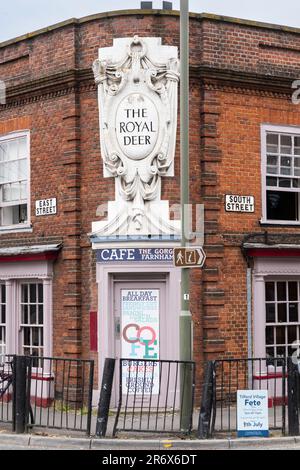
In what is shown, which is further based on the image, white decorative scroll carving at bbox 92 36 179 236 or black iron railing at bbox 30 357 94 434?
white decorative scroll carving at bbox 92 36 179 236

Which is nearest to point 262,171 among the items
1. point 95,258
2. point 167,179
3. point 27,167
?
point 167,179

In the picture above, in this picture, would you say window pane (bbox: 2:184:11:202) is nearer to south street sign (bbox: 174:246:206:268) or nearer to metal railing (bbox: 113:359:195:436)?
metal railing (bbox: 113:359:195:436)

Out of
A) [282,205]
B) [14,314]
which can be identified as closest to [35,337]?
[14,314]

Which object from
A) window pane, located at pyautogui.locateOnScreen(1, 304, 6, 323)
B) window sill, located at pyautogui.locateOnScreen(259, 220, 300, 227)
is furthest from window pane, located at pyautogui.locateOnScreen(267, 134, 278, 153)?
window pane, located at pyautogui.locateOnScreen(1, 304, 6, 323)

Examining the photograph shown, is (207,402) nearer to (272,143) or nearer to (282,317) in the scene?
(282,317)

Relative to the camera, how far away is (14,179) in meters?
17.7

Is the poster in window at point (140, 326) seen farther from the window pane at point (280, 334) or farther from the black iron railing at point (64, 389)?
the window pane at point (280, 334)

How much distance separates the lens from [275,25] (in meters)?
16.8

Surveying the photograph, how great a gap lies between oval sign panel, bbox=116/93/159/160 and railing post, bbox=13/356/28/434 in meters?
4.72

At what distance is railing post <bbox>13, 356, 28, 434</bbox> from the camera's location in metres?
13.0

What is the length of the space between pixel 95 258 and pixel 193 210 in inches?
83.9

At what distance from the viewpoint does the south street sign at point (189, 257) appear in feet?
42.5

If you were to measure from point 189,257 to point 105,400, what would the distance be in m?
2.62

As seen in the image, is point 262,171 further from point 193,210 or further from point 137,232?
point 137,232
